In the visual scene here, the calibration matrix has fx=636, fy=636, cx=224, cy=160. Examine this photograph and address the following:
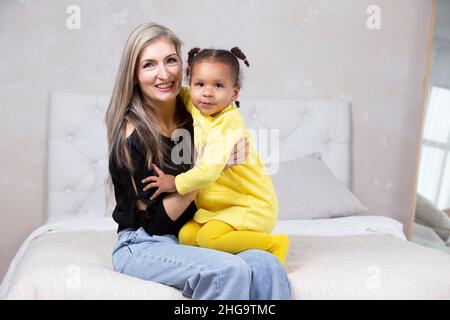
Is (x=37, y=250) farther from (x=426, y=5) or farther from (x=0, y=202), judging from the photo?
(x=426, y=5)

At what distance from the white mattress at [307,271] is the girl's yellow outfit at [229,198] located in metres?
0.16

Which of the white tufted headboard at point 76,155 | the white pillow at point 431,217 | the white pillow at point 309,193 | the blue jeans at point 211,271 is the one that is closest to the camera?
the blue jeans at point 211,271

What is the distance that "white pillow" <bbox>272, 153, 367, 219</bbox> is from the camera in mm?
2836

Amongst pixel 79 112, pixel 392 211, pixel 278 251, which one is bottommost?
pixel 392 211

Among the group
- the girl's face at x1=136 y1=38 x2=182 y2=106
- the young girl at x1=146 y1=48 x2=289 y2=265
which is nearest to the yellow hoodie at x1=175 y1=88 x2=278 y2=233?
the young girl at x1=146 y1=48 x2=289 y2=265

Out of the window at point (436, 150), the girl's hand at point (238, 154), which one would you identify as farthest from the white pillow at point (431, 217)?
the girl's hand at point (238, 154)

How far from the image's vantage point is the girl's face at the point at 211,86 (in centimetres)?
183

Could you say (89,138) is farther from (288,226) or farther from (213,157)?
(213,157)

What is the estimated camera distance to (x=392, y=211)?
11.4 ft

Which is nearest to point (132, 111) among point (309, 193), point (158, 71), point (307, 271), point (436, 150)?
point (158, 71)

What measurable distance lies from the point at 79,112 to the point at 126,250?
138 cm

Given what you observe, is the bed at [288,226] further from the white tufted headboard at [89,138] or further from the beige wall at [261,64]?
the beige wall at [261,64]

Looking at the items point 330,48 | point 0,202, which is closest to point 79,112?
point 0,202

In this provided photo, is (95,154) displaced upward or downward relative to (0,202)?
upward
